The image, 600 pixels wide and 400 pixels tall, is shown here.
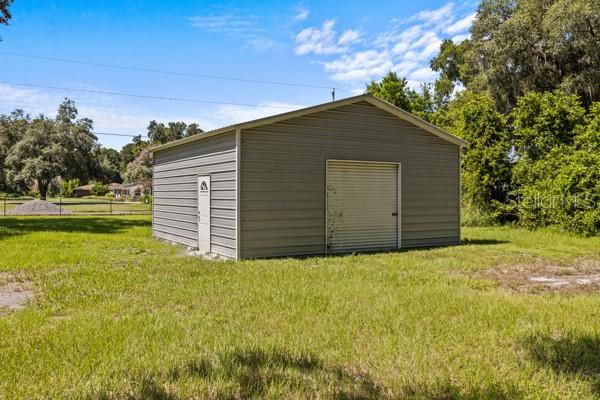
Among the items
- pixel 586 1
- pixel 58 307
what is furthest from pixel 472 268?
pixel 586 1

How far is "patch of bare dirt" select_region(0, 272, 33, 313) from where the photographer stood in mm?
5084

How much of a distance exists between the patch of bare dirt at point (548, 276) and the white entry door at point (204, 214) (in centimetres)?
565

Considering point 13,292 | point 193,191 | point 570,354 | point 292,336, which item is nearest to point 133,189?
point 193,191

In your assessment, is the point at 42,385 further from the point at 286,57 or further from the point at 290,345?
the point at 286,57

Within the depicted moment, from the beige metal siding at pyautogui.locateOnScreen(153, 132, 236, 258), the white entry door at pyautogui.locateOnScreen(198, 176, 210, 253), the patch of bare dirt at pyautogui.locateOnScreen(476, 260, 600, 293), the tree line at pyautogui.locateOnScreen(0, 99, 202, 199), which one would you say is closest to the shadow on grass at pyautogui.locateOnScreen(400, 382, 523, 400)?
the patch of bare dirt at pyautogui.locateOnScreen(476, 260, 600, 293)

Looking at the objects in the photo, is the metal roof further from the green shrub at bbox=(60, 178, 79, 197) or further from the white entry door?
the green shrub at bbox=(60, 178, 79, 197)

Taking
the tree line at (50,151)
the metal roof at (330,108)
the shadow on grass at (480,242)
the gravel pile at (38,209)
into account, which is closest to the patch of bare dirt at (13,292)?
the metal roof at (330,108)

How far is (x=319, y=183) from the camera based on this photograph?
9.20m

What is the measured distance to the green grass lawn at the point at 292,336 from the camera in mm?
2945

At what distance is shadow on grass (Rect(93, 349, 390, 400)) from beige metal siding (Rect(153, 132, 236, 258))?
5.17 m

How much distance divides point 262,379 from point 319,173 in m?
6.50

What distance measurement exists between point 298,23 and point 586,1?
10602 mm

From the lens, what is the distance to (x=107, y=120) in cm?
3253

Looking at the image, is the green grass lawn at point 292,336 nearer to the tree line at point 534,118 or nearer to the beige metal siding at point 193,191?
the beige metal siding at point 193,191
